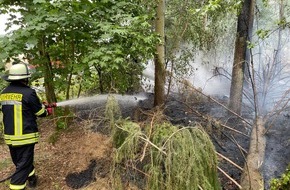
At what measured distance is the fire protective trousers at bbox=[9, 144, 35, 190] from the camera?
4.32 meters

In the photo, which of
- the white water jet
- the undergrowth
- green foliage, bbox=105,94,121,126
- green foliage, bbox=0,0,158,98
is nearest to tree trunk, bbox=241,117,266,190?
the undergrowth

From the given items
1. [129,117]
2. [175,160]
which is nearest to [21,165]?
[129,117]

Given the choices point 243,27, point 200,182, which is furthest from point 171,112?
point 200,182

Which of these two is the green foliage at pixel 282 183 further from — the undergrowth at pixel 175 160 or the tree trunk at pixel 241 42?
the tree trunk at pixel 241 42

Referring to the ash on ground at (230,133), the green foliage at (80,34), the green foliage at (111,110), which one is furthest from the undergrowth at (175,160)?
the green foliage at (80,34)

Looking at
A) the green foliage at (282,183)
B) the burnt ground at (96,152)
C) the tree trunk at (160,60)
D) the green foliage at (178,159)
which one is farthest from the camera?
the tree trunk at (160,60)

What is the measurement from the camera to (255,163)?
424 cm

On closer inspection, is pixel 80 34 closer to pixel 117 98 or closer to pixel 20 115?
pixel 20 115

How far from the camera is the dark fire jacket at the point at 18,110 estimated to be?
4.30m

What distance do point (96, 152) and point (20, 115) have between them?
1.67 meters

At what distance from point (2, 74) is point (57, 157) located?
1957 mm

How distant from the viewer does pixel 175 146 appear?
283 centimetres

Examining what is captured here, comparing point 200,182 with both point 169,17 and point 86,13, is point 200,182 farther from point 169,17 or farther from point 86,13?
point 169,17

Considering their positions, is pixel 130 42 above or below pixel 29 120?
above
